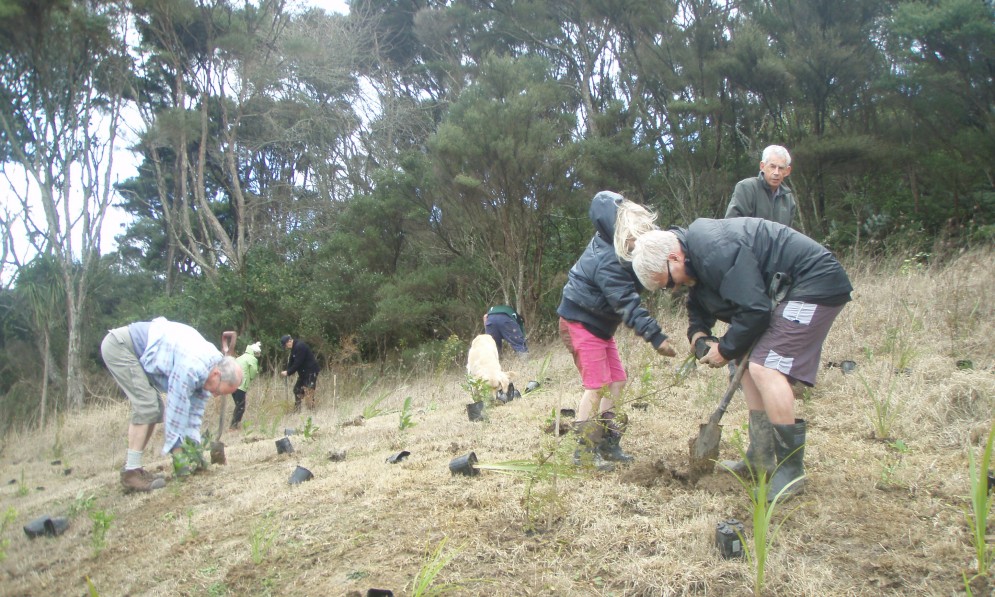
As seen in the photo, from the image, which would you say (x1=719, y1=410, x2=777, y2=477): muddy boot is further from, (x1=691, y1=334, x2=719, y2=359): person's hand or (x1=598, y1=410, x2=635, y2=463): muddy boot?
(x1=598, y1=410, x2=635, y2=463): muddy boot

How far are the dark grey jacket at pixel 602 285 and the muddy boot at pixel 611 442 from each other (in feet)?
1.52

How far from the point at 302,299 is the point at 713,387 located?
50.5ft

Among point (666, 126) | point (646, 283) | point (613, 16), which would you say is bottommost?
point (646, 283)

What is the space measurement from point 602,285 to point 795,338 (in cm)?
107

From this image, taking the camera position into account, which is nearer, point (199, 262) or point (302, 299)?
point (302, 299)

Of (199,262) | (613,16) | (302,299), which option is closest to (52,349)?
(199,262)

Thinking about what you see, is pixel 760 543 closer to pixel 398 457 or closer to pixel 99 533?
pixel 398 457

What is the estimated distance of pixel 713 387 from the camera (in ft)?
18.4

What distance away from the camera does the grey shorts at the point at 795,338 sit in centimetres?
316

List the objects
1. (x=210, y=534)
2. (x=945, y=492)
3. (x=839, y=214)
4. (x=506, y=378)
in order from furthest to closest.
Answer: (x=839, y=214), (x=506, y=378), (x=210, y=534), (x=945, y=492)

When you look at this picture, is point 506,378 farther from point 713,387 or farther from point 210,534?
point 210,534

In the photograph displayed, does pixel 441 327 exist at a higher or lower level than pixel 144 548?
higher

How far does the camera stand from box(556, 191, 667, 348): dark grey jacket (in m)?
3.83

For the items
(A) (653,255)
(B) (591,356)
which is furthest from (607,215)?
(A) (653,255)
